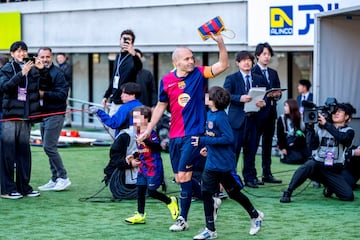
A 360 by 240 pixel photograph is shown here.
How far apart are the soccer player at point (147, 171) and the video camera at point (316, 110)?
2225 mm

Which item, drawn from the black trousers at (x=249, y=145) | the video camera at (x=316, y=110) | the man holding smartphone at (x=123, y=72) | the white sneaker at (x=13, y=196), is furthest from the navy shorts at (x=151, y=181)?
the black trousers at (x=249, y=145)

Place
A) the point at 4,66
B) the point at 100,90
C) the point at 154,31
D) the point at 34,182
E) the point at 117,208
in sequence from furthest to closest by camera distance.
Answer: the point at 100,90
the point at 154,31
the point at 34,182
the point at 4,66
the point at 117,208

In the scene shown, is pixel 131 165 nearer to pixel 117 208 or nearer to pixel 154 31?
pixel 117 208

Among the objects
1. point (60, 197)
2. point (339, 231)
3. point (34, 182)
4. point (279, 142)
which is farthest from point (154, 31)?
point (339, 231)

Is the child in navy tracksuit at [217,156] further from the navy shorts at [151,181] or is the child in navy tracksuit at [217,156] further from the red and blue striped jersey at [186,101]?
the navy shorts at [151,181]

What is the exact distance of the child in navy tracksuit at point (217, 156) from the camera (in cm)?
923

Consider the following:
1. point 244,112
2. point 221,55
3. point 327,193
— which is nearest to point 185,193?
point 221,55

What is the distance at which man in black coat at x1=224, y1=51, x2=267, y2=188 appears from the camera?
12844 millimetres

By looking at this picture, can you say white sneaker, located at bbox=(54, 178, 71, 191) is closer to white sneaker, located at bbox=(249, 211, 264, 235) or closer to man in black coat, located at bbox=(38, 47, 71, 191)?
man in black coat, located at bbox=(38, 47, 71, 191)

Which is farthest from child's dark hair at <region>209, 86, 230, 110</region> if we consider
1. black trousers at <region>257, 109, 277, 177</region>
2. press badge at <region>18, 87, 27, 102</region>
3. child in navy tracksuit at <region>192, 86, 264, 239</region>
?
black trousers at <region>257, 109, 277, 177</region>

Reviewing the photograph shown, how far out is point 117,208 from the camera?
11.3 meters

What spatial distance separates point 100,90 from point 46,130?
12.0m

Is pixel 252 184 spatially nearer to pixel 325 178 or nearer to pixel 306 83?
pixel 325 178

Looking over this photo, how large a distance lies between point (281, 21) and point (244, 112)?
458cm
